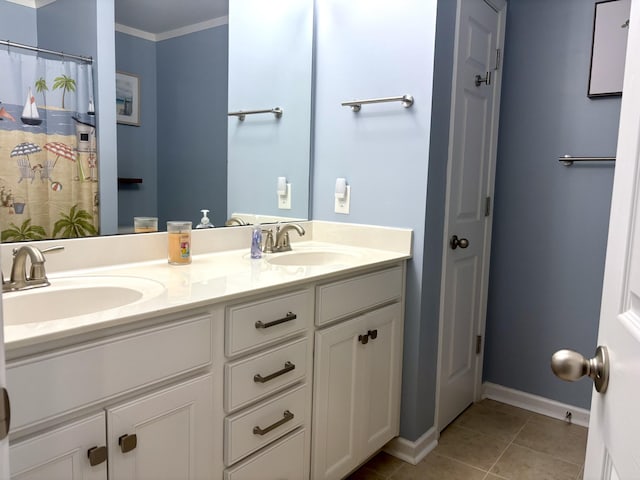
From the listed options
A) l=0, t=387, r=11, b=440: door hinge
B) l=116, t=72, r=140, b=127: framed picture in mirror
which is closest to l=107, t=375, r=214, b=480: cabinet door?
l=0, t=387, r=11, b=440: door hinge

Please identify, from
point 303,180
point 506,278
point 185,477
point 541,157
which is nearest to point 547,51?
point 541,157

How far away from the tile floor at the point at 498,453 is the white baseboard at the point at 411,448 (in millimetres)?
21

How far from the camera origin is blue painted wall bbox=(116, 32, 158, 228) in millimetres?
1551

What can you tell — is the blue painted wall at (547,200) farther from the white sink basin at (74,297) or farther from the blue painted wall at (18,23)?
the blue painted wall at (18,23)

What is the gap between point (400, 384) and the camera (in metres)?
2.00

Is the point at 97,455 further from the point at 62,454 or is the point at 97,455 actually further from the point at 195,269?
the point at 195,269

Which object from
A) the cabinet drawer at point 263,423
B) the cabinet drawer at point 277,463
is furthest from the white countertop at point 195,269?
the cabinet drawer at point 277,463

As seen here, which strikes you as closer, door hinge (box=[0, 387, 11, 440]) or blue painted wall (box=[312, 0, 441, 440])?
door hinge (box=[0, 387, 11, 440])

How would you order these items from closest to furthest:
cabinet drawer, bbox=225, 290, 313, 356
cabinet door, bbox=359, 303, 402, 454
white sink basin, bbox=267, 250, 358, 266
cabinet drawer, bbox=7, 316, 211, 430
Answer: cabinet drawer, bbox=7, 316, 211, 430
cabinet drawer, bbox=225, 290, 313, 356
cabinet door, bbox=359, 303, 402, 454
white sink basin, bbox=267, 250, 358, 266

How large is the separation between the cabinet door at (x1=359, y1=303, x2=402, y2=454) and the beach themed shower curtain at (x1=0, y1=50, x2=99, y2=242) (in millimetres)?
1039

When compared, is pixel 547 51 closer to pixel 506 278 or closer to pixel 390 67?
pixel 390 67

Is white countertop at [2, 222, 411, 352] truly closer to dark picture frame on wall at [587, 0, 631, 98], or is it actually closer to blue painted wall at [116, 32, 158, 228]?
blue painted wall at [116, 32, 158, 228]

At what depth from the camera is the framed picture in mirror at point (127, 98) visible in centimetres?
153

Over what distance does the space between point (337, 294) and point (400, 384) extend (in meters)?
0.64
